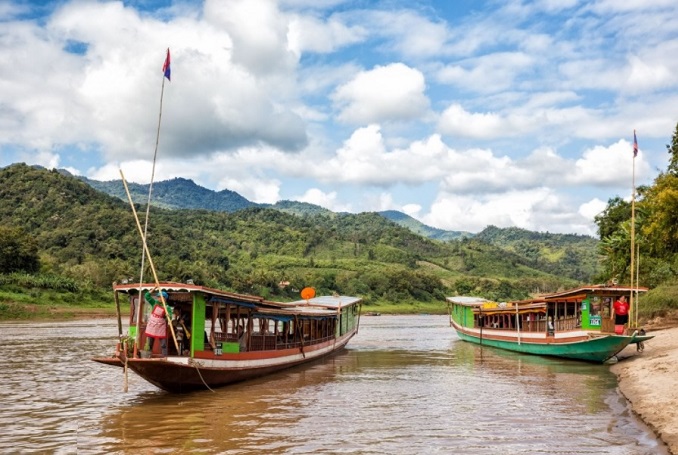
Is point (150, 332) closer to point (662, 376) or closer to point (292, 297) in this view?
point (662, 376)

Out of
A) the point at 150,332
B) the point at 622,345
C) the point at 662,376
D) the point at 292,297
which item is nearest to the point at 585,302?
the point at 622,345

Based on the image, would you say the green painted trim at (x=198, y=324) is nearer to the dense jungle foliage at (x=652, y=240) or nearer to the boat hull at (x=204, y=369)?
the boat hull at (x=204, y=369)

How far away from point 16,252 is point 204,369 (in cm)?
5216

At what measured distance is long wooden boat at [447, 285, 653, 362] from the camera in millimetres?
24719

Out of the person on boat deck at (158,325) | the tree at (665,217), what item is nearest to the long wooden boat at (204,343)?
the person on boat deck at (158,325)

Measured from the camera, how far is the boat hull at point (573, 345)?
24203mm

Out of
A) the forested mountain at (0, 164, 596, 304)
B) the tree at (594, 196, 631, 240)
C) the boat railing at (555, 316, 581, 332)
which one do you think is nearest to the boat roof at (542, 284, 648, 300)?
the boat railing at (555, 316, 581, 332)

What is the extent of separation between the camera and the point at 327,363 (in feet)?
94.2

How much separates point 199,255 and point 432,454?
91.8 metres

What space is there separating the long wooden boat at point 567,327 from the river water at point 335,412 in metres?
1.00

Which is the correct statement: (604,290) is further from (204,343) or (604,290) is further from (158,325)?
(158,325)

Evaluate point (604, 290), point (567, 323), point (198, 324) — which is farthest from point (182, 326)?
point (567, 323)

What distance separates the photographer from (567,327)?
27.1 metres

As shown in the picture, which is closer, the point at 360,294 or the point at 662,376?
the point at 662,376
